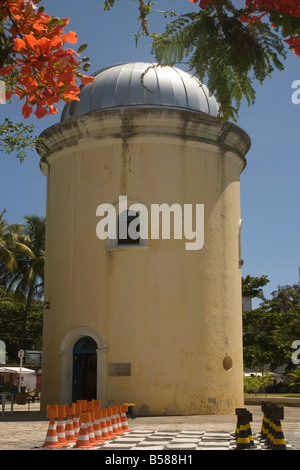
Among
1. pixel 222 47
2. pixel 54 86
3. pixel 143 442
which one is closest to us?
pixel 222 47

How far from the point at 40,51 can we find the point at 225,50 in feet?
3.77

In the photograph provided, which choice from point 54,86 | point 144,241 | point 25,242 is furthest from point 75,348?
point 25,242

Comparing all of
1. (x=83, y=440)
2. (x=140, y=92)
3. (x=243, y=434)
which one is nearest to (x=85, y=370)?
(x=140, y=92)

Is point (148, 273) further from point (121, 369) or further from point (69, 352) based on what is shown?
point (69, 352)

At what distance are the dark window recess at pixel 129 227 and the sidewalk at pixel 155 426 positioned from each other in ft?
17.7

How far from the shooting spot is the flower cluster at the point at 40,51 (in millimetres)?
3773

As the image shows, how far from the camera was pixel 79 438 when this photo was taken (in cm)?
1061

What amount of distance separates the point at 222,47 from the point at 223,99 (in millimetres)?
262

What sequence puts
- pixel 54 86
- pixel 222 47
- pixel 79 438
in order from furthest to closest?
pixel 79 438 < pixel 54 86 < pixel 222 47

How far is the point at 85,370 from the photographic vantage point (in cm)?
2005

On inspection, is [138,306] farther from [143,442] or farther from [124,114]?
[143,442]

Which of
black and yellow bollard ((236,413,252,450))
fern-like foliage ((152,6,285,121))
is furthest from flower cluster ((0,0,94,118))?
black and yellow bollard ((236,413,252,450))

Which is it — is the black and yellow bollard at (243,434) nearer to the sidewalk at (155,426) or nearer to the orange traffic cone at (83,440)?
the sidewalk at (155,426)

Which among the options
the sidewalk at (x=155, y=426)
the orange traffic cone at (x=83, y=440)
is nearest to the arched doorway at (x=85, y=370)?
the sidewalk at (x=155, y=426)
